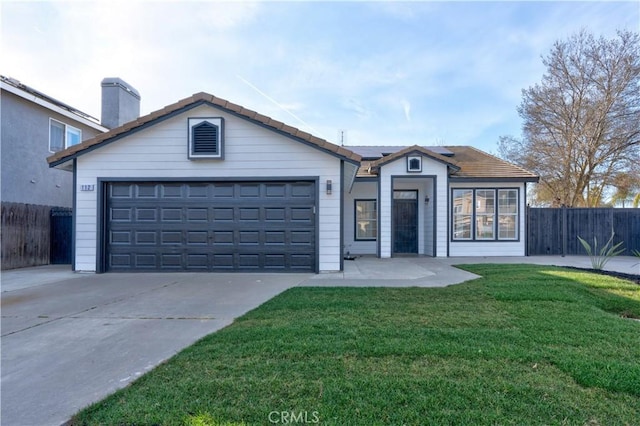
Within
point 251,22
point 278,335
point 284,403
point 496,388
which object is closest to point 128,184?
point 251,22

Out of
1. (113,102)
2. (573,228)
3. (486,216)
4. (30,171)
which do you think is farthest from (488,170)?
(30,171)

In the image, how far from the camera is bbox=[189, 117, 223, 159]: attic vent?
8719 mm

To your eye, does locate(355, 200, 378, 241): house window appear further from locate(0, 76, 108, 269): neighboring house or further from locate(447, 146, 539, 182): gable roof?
locate(0, 76, 108, 269): neighboring house

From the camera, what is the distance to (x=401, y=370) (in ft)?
9.55

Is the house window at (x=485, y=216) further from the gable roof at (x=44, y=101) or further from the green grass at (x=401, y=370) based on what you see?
the gable roof at (x=44, y=101)

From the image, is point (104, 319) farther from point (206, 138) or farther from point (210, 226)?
point (206, 138)

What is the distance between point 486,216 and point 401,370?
11362 mm

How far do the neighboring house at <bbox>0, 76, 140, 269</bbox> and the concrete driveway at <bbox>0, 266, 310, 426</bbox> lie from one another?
214cm

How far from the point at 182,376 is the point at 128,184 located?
25.1 feet

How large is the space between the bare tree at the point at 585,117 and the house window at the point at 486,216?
942 cm

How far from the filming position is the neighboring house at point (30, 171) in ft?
Answer: 32.0

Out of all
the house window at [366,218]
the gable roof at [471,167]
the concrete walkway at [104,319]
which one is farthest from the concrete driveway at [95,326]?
the gable roof at [471,167]

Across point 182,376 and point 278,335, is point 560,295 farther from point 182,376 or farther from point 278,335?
point 182,376

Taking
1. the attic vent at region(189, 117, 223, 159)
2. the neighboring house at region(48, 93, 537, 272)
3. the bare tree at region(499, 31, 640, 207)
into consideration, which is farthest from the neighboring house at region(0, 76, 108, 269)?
the bare tree at region(499, 31, 640, 207)
